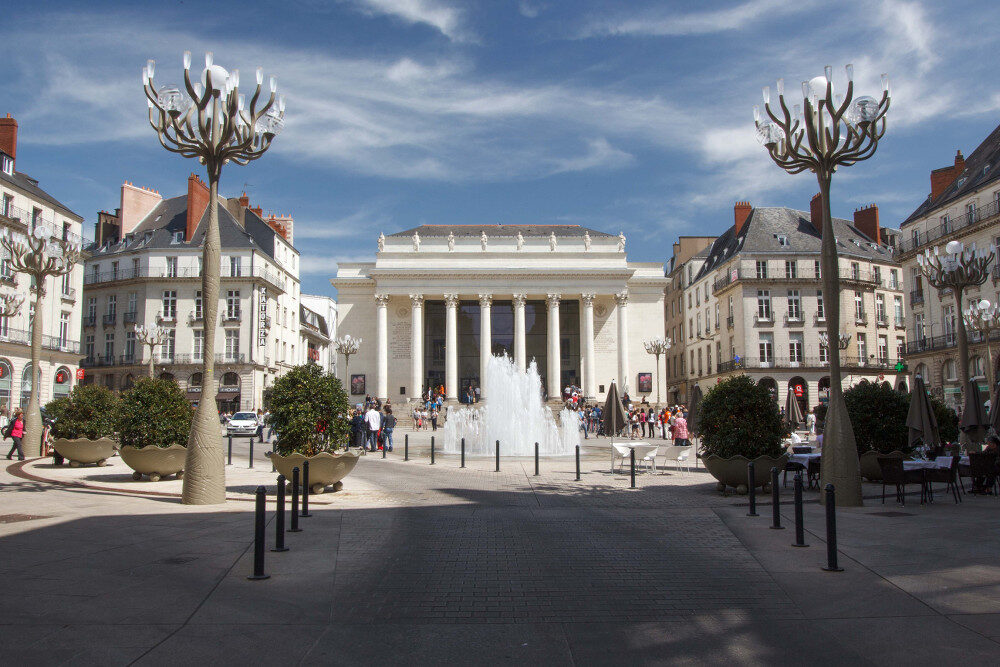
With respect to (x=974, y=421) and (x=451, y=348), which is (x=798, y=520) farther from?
(x=451, y=348)

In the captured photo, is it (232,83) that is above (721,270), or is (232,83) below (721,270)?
below

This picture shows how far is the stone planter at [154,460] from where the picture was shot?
14.7 m

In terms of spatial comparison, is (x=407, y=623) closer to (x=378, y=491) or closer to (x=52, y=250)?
(x=378, y=491)

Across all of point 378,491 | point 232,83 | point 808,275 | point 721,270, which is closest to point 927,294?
point 808,275

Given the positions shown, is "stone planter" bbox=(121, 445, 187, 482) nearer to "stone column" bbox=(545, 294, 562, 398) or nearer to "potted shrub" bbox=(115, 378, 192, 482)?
"potted shrub" bbox=(115, 378, 192, 482)

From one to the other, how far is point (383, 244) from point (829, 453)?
5767 cm

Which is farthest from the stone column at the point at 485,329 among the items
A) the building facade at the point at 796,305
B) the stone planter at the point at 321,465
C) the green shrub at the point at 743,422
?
the stone planter at the point at 321,465

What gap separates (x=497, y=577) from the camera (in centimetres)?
743

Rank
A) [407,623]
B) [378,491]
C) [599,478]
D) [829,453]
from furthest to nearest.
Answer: [599,478], [378,491], [829,453], [407,623]

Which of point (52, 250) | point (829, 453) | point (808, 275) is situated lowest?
point (829, 453)

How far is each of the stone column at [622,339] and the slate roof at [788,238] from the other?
878 cm

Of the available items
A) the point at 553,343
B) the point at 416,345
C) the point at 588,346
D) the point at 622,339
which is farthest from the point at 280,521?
the point at 622,339

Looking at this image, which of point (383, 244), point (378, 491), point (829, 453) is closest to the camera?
point (829, 453)

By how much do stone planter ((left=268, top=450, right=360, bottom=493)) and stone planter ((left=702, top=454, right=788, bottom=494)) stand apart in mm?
6755
